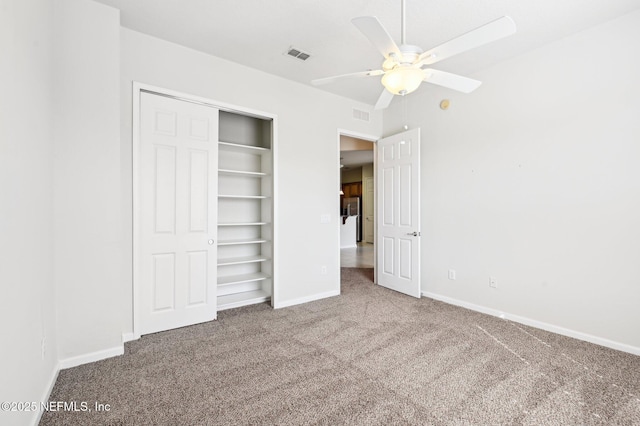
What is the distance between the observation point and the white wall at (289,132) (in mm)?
2729

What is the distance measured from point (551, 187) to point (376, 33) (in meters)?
2.48

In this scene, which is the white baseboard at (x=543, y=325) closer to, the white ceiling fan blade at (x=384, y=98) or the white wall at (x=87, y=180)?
the white ceiling fan blade at (x=384, y=98)

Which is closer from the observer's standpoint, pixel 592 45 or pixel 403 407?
pixel 403 407

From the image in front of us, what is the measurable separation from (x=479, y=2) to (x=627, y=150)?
1.78 meters

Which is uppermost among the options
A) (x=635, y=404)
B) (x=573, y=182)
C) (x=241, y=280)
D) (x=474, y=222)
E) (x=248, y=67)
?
(x=248, y=67)

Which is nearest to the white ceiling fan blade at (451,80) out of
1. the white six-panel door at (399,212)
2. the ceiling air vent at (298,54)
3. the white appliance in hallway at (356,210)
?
the ceiling air vent at (298,54)

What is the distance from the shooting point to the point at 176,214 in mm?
Result: 2963

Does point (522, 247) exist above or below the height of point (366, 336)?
above

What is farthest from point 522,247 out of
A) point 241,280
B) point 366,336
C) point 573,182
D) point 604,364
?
point 241,280

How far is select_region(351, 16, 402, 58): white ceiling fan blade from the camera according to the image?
1.50m

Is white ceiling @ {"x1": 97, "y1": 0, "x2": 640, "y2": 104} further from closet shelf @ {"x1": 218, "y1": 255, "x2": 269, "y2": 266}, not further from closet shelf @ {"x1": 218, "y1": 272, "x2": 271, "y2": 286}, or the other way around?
closet shelf @ {"x1": 218, "y1": 272, "x2": 271, "y2": 286}

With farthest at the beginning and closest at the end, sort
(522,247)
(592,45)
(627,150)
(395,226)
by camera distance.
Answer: (395,226) < (522,247) < (592,45) < (627,150)

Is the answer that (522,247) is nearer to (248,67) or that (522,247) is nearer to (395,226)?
(395,226)

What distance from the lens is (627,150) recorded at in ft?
8.00
